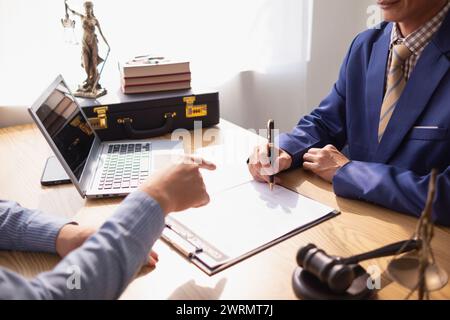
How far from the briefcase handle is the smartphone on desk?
0.25 m

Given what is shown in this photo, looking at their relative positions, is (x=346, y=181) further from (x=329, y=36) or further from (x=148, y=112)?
(x=329, y=36)

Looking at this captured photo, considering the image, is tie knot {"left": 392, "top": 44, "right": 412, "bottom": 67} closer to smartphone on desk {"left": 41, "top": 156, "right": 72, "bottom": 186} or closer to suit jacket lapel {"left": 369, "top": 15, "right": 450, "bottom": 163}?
suit jacket lapel {"left": 369, "top": 15, "right": 450, "bottom": 163}

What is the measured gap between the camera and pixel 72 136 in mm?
1079

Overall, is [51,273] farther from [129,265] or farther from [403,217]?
[403,217]

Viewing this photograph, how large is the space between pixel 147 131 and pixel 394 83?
0.77m

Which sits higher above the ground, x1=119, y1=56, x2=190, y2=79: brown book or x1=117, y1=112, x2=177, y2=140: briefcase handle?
x1=119, y1=56, x2=190, y2=79: brown book

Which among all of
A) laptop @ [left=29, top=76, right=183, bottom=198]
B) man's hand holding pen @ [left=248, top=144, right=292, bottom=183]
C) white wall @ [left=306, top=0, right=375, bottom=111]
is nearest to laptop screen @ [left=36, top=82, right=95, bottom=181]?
laptop @ [left=29, top=76, right=183, bottom=198]

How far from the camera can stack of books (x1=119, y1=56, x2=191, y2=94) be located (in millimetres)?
1423

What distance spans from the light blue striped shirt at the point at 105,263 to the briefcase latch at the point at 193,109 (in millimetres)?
746

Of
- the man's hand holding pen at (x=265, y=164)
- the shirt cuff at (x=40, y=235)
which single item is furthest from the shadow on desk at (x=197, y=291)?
the man's hand holding pen at (x=265, y=164)

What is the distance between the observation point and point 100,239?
2.13 ft

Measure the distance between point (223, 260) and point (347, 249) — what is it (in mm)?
234

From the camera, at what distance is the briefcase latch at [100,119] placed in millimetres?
1315

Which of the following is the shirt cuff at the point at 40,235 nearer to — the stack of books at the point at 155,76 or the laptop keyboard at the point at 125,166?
the laptop keyboard at the point at 125,166
